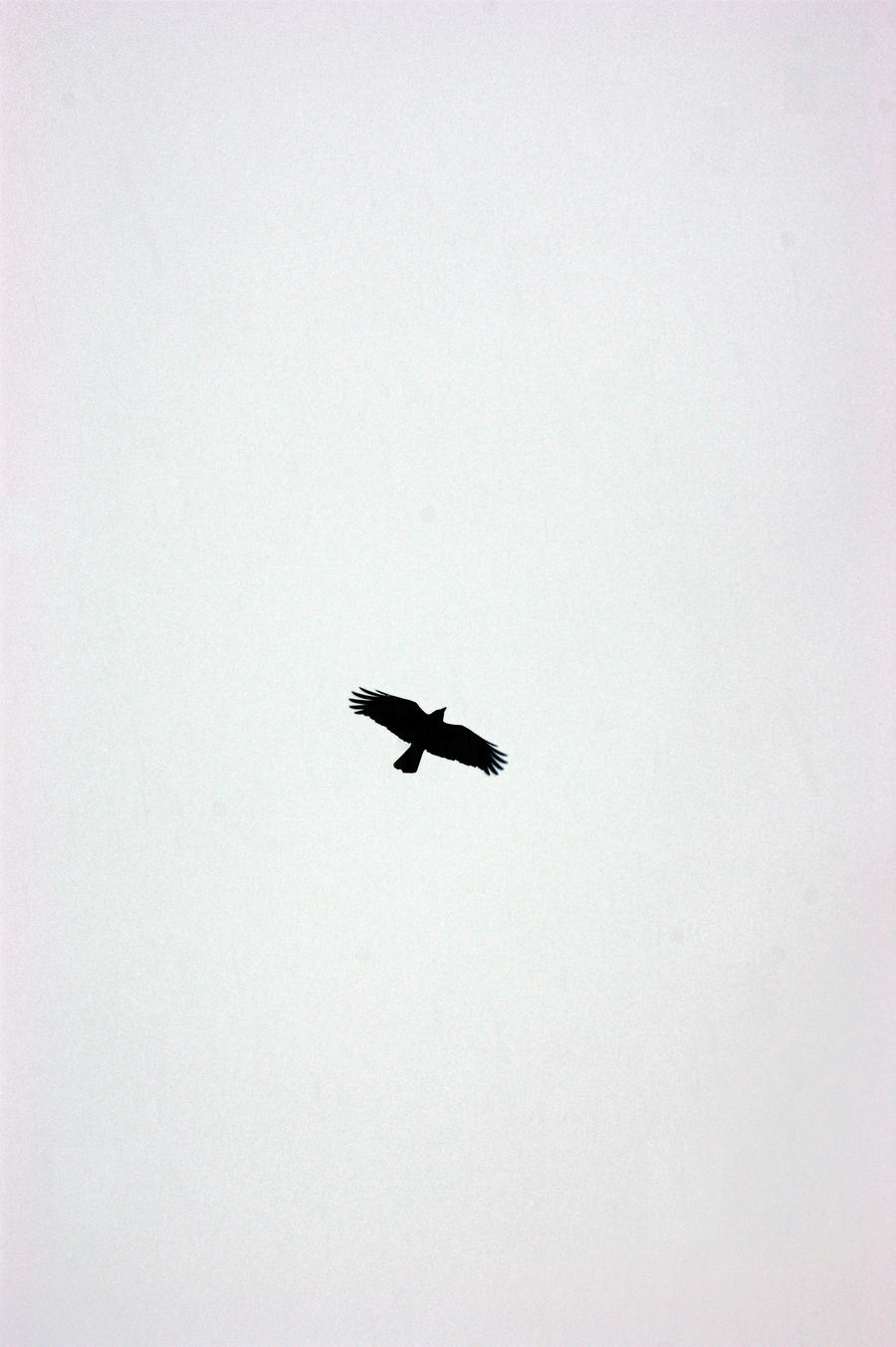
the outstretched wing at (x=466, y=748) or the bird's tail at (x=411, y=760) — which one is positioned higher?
the outstretched wing at (x=466, y=748)

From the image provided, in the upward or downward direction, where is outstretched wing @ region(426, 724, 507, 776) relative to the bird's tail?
upward

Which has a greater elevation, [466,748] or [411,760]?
[466,748]
